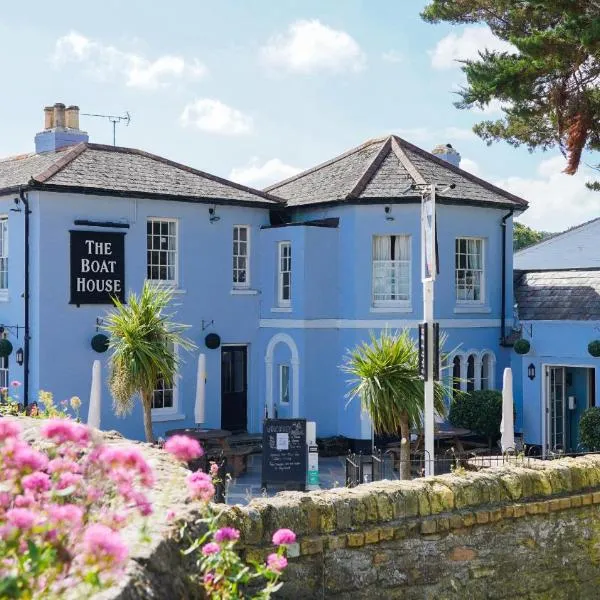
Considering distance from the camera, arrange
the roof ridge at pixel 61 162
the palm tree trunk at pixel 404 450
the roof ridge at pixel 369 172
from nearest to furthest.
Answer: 1. the palm tree trunk at pixel 404 450
2. the roof ridge at pixel 61 162
3. the roof ridge at pixel 369 172

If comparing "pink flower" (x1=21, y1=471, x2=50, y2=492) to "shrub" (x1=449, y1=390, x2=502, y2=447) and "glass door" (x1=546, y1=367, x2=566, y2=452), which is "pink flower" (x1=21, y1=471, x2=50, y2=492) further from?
"glass door" (x1=546, y1=367, x2=566, y2=452)

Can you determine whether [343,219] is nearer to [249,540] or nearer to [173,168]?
[173,168]

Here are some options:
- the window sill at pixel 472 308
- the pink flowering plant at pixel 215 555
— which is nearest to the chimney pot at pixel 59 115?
the window sill at pixel 472 308

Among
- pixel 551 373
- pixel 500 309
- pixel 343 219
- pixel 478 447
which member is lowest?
pixel 478 447

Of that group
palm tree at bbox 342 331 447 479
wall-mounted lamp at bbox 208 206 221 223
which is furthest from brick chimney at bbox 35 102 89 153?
palm tree at bbox 342 331 447 479

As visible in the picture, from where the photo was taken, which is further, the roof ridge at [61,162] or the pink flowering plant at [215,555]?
the roof ridge at [61,162]

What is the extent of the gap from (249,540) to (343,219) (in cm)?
1631

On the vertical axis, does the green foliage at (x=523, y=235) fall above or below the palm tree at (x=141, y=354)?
above

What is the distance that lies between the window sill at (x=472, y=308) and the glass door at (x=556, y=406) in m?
2.79

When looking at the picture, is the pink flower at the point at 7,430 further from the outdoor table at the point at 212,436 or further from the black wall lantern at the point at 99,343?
the black wall lantern at the point at 99,343

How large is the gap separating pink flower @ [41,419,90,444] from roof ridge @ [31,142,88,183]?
54.2ft

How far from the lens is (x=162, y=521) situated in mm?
5848

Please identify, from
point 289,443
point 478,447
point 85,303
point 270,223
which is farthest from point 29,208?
point 478,447

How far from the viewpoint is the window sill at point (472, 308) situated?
933 inches
